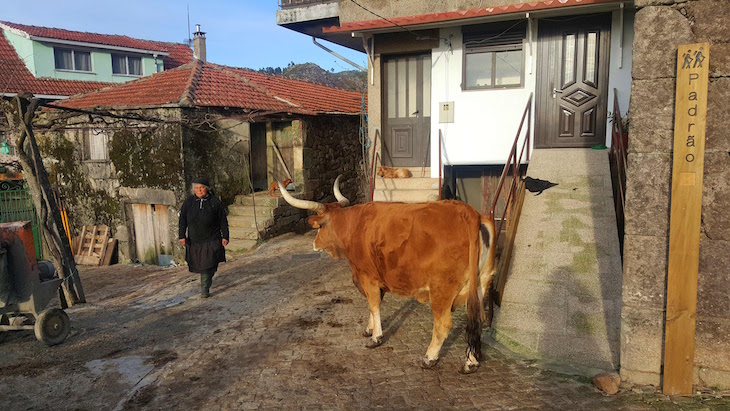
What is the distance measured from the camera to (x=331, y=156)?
1448cm

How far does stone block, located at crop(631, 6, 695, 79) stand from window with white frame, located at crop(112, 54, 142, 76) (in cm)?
2744

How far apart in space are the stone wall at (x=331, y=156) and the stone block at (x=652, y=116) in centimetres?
1005

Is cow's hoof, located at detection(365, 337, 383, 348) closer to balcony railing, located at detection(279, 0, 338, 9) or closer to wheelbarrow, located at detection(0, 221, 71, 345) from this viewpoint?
wheelbarrow, located at detection(0, 221, 71, 345)

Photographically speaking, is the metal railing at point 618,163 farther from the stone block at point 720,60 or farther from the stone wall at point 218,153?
the stone wall at point 218,153

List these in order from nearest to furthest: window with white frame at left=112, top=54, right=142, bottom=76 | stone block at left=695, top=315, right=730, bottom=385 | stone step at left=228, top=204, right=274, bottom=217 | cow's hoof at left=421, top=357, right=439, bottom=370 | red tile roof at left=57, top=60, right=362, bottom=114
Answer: stone block at left=695, top=315, right=730, bottom=385
cow's hoof at left=421, top=357, right=439, bottom=370
red tile roof at left=57, top=60, right=362, bottom=114
stone step at left=228, top=204, right=274, bottom=217
window with white frame at left=112, top=54, right=142, bottom=76

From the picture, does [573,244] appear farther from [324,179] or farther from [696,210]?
[324,179]

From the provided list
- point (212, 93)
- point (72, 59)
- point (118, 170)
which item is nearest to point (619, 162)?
point (212, 93)

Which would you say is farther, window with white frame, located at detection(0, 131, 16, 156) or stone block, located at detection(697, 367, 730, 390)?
window with white frame, located at detection(0, 131, 16, 156)

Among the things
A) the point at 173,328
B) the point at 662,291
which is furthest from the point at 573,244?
the point at 173,328

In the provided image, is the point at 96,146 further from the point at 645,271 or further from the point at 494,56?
the point at 645,271

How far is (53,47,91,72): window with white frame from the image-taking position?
2395 centimetres

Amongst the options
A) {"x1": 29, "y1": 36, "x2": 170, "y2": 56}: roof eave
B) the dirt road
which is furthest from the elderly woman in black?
{"x1": 29, "y1": 36, "x2": 170, "y2": 56}: roof eave

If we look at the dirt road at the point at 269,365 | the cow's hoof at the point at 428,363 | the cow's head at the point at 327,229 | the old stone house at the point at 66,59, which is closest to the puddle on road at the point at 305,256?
the dirt road at the point at 269,365

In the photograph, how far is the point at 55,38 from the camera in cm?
2325
